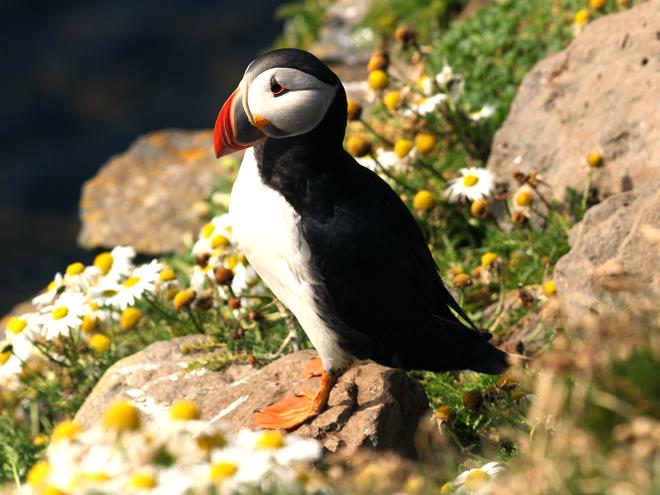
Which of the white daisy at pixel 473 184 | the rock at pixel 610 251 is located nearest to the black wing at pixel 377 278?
the rock at pixel 610 251

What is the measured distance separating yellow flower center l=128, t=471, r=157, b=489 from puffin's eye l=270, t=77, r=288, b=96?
1717mm

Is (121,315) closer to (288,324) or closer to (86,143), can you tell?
(288,324)

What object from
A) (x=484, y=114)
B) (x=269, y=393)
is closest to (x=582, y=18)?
(x=484, y=114)

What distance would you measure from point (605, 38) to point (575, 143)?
1.95ft

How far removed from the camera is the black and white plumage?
382 cm

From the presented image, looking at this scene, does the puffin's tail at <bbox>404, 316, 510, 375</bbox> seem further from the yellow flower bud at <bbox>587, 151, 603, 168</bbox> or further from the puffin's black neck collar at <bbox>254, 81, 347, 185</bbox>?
the yellow flower bud at <bbox>587, 151, 603, 168</bbox>

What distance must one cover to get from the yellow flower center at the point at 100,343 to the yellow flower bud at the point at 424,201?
1.51 m

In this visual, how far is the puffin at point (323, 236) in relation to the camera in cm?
383

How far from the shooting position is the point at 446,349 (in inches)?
164

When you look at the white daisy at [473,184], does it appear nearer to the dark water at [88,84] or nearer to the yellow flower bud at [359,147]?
the yellow flower bud at [359,147]

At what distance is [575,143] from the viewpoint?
5301 millimetres

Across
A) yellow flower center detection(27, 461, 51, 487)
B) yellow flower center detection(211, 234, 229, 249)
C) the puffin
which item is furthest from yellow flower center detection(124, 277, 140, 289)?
yellow flower center detection(27, 461, 51, 487)

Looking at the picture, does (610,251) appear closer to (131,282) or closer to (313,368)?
(313,368)

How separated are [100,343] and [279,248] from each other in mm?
1574
